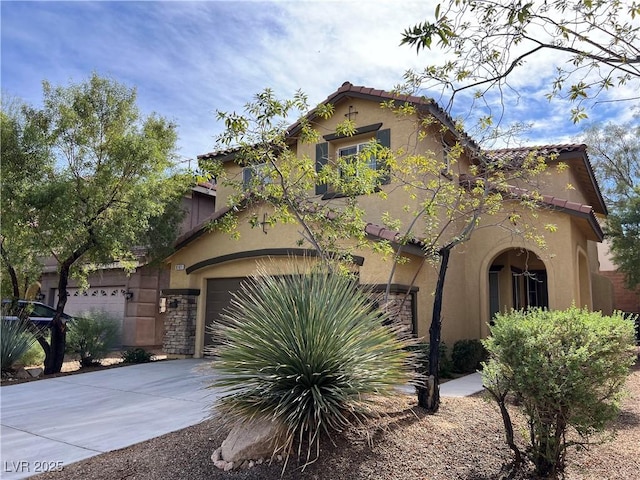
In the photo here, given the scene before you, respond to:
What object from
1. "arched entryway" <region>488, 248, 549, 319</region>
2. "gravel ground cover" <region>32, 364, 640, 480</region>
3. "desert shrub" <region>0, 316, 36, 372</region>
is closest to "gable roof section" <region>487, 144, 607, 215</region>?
"arched entryway" <region>488, 248, 549, 319</region>

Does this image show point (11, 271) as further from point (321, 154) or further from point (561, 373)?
point (561, 373)

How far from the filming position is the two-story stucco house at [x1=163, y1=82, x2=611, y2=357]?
12.2 m

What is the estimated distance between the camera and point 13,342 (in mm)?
12516

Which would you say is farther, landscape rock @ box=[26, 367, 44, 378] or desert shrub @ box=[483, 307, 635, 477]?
landscape rock @ box=[26, 367, 44, 378]

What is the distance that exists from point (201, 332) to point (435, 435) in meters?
10.3

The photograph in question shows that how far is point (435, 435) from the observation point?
5785mm

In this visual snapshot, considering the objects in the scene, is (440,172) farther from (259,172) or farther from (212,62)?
(212,62)

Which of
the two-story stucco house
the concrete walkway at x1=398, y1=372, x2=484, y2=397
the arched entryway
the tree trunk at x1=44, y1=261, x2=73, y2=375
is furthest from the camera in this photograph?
the arched entryway

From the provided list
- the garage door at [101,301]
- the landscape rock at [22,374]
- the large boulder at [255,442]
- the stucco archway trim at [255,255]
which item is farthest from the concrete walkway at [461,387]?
the garage door at [101,301]

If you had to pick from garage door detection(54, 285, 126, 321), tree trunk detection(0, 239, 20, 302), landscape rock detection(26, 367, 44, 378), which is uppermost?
tree trunk detection(0, 239, 20, 302)

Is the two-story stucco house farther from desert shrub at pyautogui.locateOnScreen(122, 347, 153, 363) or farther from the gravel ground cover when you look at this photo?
the gravel ground cover

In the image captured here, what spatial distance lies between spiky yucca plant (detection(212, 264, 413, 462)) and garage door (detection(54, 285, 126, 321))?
47.0ft

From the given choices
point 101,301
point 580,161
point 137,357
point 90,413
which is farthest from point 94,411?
point 580,161

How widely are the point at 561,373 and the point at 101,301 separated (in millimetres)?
18475
